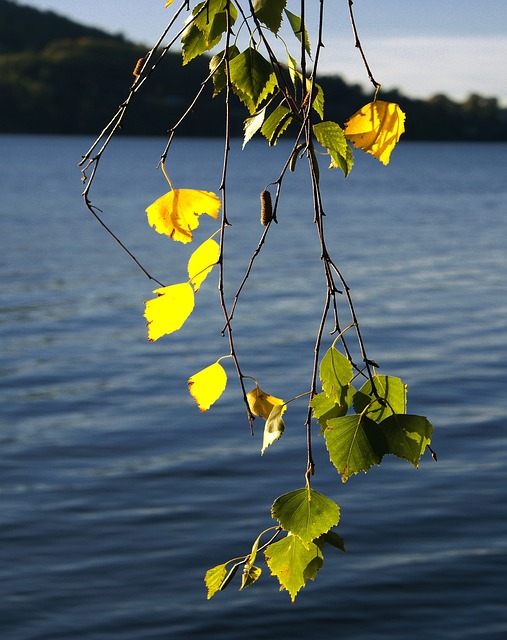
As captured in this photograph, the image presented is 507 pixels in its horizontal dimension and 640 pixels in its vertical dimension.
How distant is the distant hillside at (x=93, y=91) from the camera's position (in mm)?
136125

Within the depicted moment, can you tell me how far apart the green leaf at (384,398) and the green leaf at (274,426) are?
106 mm

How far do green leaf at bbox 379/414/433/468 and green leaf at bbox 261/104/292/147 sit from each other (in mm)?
409

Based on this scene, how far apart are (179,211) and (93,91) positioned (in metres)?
140

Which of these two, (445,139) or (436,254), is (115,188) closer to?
(436,254)

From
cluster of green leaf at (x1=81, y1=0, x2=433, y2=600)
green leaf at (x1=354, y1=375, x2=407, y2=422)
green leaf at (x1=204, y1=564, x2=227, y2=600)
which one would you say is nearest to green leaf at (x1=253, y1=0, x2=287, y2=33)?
cluster of green leaf at (x1=81, y1=0, x2=433, y2=600)

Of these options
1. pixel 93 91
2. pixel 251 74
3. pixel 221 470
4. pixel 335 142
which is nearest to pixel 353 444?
pixel 335 142

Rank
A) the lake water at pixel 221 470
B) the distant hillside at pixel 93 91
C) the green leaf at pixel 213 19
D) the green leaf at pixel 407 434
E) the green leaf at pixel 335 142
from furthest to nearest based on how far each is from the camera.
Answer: the distant hillside at pixel 93 91 < the lake water at pixel 221 470 < the green leaf at pixel 213 19 < the green leaf at pixel 335 142 < the green leaf at pixel 407 434

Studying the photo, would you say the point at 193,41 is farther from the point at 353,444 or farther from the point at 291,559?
the point at 291,559

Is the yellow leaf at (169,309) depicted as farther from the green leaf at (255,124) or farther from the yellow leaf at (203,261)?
the green leaf at (255,124)

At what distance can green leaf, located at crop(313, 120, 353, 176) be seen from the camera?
140cm

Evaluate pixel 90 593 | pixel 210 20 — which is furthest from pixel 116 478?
pixel 210 20

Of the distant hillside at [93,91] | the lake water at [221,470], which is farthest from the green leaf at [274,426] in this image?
the distant hillside at [93,91]

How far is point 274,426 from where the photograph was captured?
4.48 feet

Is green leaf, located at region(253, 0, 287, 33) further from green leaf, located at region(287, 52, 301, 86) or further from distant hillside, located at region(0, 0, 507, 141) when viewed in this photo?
distant hillside, located at region(0, 0, 507, 141)
